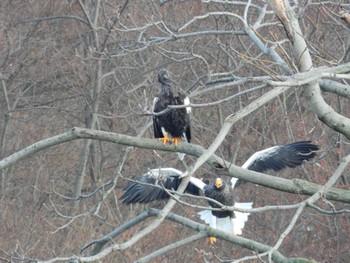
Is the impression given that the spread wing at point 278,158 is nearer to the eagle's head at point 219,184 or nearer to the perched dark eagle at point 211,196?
the perched dark eagle at point 211,196

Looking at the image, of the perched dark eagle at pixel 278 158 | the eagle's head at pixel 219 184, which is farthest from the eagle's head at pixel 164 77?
the eagle's head at pixel 219 184

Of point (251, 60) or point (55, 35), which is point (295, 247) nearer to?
point (55, 35)

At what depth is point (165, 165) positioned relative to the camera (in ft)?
50.4

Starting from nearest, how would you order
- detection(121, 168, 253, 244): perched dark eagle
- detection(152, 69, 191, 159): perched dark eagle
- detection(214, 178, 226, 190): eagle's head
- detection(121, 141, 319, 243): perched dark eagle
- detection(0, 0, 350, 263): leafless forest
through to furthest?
detection(152, 69, 191, 159): perched dark eagle
detection(121, 141, 319, 243): perched dark eagle
detection(121, 168, 253, 244): perched dark eagle
detection(214, 178, 226, 190): eagle's head
detection(0, 0, 350, 263): leafless forest

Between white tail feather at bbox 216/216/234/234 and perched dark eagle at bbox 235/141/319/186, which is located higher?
perched dark eagle at bbox 235/141/319/186

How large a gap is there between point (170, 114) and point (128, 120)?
23.1ft

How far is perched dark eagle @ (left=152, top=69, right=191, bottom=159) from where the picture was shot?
937cm

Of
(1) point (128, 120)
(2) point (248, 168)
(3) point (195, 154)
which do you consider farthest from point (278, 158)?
(1) point (128, 120)

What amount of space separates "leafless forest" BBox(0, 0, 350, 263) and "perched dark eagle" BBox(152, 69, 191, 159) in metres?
1.78

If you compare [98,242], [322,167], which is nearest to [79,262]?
[98,242]

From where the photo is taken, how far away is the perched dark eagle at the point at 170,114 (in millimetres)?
9367

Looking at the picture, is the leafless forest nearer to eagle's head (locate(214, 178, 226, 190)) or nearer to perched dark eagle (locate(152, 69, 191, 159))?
eagle's head (locate(214, 178, 226, 190))

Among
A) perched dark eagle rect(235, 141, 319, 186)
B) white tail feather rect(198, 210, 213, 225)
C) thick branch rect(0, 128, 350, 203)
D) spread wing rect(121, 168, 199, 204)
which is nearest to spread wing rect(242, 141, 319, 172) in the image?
perched dark eagle rect(235, 141, 319, 186)

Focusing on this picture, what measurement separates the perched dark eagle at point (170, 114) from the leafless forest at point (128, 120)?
1.78 meters
